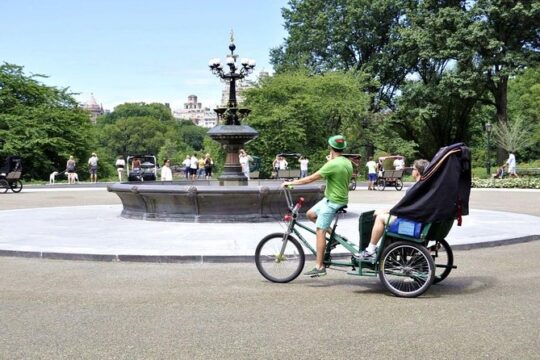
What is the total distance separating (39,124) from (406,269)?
135ft

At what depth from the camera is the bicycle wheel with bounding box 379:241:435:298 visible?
22.2 feet

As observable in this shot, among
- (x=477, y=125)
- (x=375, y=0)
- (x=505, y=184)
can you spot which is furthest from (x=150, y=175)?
(x=477, y=125)

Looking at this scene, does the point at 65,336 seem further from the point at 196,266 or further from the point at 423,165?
the point at 423,165

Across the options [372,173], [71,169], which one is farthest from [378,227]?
[71,169]

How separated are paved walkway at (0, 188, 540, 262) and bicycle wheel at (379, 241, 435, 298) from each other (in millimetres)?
2759

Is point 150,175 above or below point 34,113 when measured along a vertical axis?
below

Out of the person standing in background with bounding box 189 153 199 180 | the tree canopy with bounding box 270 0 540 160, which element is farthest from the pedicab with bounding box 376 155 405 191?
the tree canopy with bounding box 270 0 540 160

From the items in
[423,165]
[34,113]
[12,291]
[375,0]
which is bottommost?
[12,291]

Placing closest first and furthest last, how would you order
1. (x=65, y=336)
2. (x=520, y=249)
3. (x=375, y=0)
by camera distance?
(x=65, y=336), (x=520, y=249), (x=375, y=0)

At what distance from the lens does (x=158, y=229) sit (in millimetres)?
12477

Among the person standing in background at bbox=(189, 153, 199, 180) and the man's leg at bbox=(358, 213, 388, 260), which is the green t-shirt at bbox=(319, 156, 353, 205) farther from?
the person standing in background at bbox=(189, 153, 199, 180)

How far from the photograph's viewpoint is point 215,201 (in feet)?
44.1

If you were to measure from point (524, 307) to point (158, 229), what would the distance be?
7.92m

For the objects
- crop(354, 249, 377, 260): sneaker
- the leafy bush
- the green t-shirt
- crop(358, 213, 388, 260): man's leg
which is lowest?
crop(354, 249, 377, 260): sneaker
